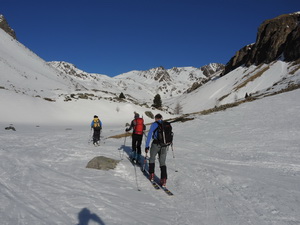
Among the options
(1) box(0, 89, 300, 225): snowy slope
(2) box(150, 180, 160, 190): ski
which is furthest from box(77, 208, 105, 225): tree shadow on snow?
(2) box(150, 180, 160, 190): ski

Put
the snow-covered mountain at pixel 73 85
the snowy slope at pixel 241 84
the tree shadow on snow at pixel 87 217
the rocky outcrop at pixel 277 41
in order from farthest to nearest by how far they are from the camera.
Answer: the rocky outcrop at pixel 277 41
the snowy slope at pixel 241 84
the snow-covered mountain at pixel 73 85
the tree shadow on snow at pixel 87 217

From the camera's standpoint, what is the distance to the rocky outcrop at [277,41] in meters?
131

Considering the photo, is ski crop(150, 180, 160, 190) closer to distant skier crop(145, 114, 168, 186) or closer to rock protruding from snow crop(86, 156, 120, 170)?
distant skier crop(145, 114, 168, 186)

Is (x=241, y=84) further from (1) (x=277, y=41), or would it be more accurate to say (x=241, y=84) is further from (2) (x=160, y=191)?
(2) (x=160, y=191)

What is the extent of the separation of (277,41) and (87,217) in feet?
564

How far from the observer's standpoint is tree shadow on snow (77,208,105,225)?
4.97 m

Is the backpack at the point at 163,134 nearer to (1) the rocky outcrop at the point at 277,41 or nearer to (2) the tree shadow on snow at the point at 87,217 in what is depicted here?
(2) the tree shadow on snow at the point at 87,217

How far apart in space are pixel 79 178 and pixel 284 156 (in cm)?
1066

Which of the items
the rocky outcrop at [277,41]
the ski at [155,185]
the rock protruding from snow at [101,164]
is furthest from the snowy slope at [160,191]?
the rocky outcrop at [277,41]

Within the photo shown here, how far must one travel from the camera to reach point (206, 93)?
150m

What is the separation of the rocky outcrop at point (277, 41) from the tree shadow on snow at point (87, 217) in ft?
494

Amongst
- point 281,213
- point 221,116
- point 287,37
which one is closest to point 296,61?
point 287,37

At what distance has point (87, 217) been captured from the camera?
516 cm

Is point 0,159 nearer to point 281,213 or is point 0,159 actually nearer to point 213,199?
point 213,199
